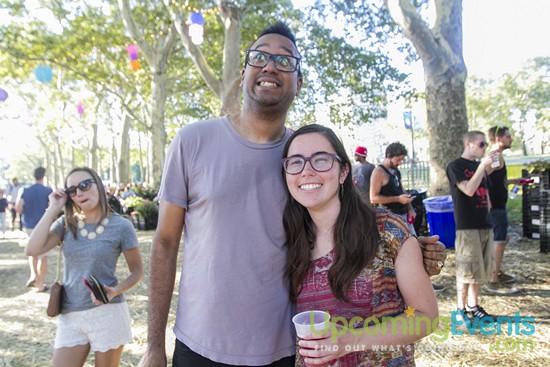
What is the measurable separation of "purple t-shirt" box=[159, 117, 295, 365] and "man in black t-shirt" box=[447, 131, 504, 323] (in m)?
3.28

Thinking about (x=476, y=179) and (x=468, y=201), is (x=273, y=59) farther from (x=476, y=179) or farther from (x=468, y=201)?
(x=468, y=201)

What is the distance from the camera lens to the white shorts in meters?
2.53

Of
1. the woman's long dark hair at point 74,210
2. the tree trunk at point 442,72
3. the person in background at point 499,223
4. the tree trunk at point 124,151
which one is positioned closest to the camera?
the woman's long dark hair at point 74,210

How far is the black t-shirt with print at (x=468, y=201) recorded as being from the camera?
455cm

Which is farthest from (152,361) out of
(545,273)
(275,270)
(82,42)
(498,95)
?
(498,95)

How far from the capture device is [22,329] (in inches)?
203

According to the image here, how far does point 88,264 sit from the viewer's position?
271 cm

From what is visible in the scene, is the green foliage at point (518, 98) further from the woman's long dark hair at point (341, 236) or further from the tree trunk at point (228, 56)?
the woman's long dark hair at point (341, 236)

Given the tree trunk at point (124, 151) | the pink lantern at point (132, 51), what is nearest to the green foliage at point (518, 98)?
the tree trunk at point (124, 151)

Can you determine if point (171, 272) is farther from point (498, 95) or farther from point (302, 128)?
point (498, 95)

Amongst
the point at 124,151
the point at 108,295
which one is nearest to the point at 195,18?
the point at 108,295

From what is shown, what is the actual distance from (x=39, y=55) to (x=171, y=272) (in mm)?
17209

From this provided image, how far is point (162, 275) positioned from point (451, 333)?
3.50 m

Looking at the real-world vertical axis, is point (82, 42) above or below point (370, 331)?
above
